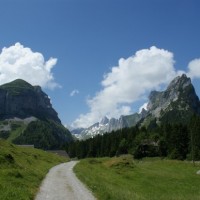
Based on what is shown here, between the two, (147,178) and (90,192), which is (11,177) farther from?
(147,178)

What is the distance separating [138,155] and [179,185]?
10351cm

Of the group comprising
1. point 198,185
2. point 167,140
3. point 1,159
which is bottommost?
point 198,185

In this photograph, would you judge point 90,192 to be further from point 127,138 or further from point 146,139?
point 127,138

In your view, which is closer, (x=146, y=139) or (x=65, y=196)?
(x=65, y=196)

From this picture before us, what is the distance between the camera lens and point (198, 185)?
189ft

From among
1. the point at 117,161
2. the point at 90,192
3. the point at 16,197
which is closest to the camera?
the point at 16,197

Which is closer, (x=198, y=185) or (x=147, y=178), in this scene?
(x=198, y=185)

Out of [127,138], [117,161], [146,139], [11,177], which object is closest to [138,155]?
[146,139]

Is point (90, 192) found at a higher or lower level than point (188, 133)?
lower

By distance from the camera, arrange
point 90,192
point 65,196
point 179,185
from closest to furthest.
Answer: point 65,196 < point 90,192 < point 179,185

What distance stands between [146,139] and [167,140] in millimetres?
12743

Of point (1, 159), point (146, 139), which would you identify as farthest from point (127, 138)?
point (1, 159)

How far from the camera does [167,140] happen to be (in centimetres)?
15575

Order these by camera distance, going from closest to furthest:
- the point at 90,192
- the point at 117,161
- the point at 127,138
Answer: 1. the point at 90,192
2. the point at 117,161
3. the point at 127,138
